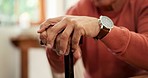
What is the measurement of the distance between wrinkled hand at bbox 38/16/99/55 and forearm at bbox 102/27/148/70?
6 cm

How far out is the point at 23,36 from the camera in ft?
10.0

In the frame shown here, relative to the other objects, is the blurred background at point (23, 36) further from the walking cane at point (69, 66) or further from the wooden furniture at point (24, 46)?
the walking cane at point (69, 66)

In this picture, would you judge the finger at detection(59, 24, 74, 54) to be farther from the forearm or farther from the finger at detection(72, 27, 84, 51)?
the forearm

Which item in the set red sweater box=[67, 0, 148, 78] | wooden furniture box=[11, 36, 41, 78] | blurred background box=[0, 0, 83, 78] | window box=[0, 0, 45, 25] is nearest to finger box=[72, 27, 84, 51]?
red sweater box=[67, 0, 148, 78]

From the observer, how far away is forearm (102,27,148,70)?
0.82 metres

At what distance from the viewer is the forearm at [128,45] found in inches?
32.2

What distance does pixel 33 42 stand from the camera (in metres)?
3.09

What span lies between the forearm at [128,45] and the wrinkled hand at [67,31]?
6 centimetres

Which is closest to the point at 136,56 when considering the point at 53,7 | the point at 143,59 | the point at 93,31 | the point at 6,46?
the point at 143,59

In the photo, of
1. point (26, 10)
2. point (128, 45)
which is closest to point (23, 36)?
point (26, 10)

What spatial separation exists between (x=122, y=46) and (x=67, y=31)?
190 millimetres

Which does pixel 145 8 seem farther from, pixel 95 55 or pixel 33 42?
pixel 33 42

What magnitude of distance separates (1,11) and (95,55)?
2.07m

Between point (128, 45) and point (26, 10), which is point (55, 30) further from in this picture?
point (26, 10)
